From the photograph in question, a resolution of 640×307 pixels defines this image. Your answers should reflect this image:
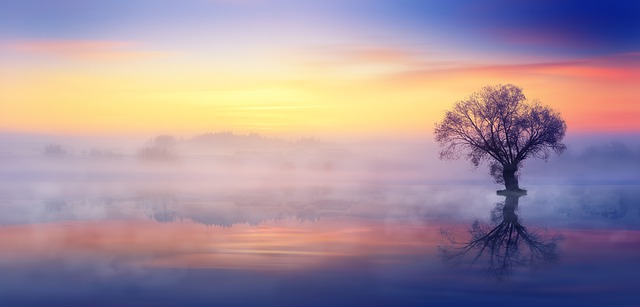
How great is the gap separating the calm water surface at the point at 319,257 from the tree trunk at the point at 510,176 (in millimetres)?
12080

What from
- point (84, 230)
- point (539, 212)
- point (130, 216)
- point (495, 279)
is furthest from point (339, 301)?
point (539, 212)

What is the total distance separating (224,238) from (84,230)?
8.24m

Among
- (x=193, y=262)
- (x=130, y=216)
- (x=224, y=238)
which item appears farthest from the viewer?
(x=130, y=216)

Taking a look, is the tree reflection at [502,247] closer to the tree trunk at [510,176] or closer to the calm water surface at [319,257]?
the calm water surface at [319,257]

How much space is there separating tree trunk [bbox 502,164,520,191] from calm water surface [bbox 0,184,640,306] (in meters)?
12.1

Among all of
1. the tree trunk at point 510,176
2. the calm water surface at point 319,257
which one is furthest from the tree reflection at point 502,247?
the tree trunk at point 510,176

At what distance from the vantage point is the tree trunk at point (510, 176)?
5514 centimetres

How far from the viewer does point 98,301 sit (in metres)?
17.1

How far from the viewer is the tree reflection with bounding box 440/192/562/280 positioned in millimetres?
22330

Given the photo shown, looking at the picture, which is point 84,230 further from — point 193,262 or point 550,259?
point 550,259

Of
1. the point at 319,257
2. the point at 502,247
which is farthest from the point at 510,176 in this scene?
the point at 319,257

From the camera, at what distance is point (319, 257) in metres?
23.5

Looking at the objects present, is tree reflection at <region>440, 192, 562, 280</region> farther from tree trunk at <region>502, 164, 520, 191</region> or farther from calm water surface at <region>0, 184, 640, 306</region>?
tree trunk at <region>502, 164, 520, 191</region>

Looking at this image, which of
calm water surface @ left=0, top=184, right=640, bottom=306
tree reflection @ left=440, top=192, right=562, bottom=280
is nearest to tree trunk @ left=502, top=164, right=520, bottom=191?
calm water surface @ left=0, top=184, right=640, bottom=306
